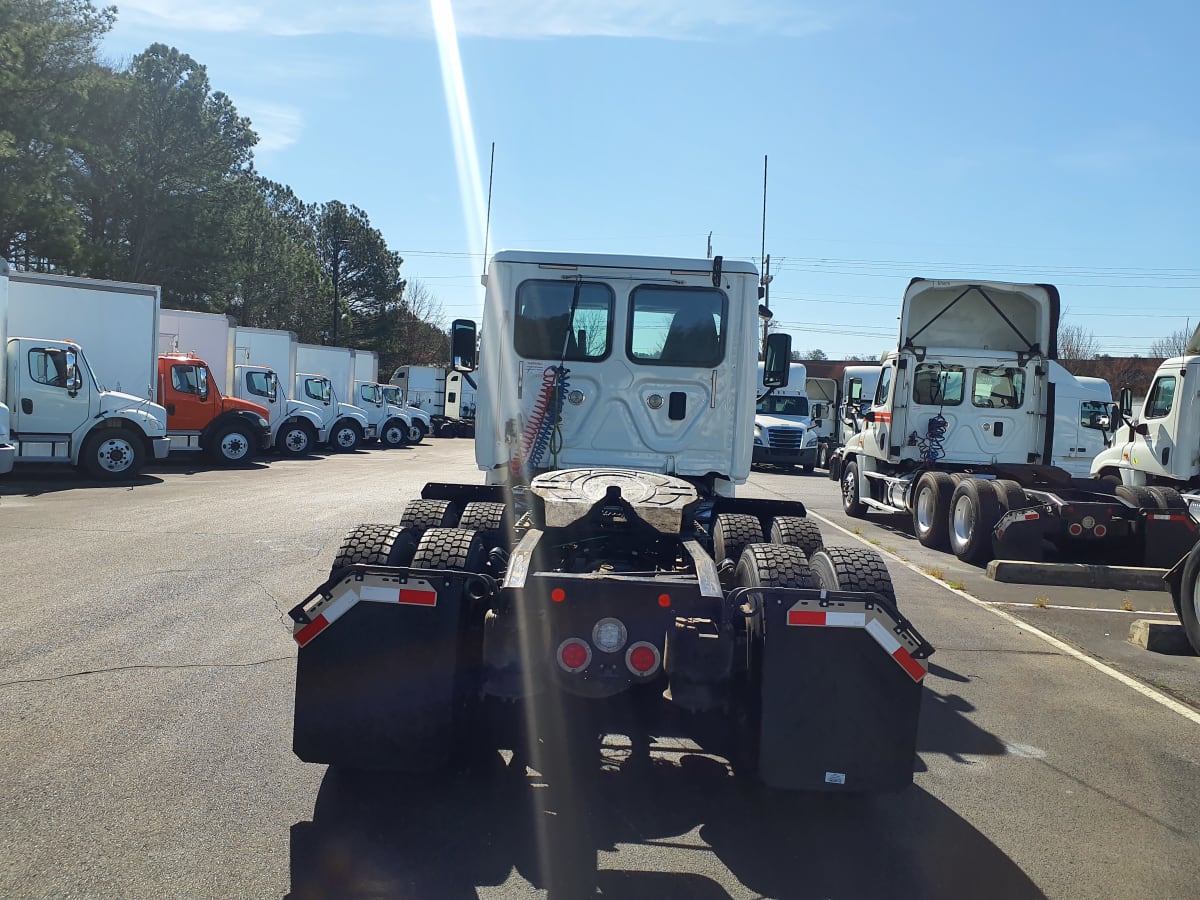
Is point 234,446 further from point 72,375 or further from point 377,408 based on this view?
point 377,408

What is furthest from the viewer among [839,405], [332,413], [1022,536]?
[332,413]

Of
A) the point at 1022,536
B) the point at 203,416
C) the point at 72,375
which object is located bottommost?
the point at 1022,536

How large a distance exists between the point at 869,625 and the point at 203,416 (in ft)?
71.2

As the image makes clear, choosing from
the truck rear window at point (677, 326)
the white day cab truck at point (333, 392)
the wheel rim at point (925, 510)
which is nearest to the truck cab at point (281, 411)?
the white day cab truck at point (333, 392)

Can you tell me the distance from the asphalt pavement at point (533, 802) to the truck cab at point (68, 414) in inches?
455

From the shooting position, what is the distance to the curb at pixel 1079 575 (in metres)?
10.4

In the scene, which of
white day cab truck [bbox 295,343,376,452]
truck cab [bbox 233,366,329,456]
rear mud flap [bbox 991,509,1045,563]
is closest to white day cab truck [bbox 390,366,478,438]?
white day cab truck [bbox 295,343,376,452]

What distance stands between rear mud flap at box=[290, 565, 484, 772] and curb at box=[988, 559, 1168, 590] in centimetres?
826

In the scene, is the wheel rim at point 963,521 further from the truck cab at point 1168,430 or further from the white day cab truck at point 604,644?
the white day cab truck at point 604,644

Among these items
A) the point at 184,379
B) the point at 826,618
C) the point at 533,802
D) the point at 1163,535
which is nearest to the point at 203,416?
the point at 184,379

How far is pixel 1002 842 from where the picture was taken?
4016 mm

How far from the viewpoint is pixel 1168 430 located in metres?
13.1

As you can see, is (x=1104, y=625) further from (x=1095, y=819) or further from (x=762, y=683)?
(x=762, y=683)

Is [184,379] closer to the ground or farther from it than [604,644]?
farther from it
